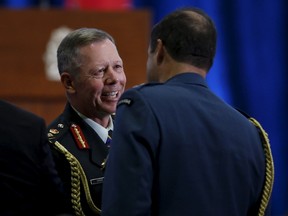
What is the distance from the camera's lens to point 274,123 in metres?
4.80

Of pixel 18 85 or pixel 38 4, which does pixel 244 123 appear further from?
pixel 38 4

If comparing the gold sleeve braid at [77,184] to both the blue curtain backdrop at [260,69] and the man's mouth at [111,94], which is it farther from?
the blue curtain backdrop at [260,69]

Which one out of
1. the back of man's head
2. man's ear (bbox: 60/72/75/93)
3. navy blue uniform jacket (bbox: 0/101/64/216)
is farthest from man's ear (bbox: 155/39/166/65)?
man's ear (bbox: 60/72/75/93)

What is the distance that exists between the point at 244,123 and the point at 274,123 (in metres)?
2.88

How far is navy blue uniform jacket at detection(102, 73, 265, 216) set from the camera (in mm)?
1804

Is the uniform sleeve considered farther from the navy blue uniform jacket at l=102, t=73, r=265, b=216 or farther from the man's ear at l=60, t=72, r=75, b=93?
the man's ear at l=60, t=72, r=75, b=93

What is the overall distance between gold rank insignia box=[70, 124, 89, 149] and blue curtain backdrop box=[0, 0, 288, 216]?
2.58 m

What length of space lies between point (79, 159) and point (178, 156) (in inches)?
16.4

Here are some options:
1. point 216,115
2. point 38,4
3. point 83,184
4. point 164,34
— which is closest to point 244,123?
point 216,115

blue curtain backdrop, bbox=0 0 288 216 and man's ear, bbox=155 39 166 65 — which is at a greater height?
man's ear, bbox=155 39 166 65

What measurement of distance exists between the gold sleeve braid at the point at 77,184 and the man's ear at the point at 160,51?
0.40 metres

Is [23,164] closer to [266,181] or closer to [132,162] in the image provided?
[132,162]

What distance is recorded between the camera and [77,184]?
212 centimetres

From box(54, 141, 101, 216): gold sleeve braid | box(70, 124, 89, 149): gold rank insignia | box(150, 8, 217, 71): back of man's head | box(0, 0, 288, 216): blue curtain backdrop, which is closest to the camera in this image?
box(150, 8, 217, 71): back of man's head
